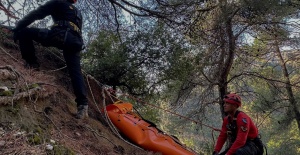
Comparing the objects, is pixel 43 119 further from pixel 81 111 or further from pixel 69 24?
pixel 69 24

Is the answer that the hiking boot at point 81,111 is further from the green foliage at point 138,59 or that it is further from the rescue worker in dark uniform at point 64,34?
the green foliage at point 138,59

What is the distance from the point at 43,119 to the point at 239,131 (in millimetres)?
2634

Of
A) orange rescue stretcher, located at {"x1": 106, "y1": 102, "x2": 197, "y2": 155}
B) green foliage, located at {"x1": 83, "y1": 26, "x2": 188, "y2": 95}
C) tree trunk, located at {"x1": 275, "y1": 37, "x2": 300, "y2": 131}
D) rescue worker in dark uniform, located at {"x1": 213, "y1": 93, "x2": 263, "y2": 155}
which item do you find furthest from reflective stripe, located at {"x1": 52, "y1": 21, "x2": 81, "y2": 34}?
tree trunk, located at {"x1": 275, "y1": 37, "x2": 300, "y2": 131}

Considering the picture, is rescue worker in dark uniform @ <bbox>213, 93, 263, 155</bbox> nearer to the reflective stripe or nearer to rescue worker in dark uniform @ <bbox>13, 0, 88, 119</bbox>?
rescue worker in dark uniform @ <bbox>13, 0, 88, 119</bbox>

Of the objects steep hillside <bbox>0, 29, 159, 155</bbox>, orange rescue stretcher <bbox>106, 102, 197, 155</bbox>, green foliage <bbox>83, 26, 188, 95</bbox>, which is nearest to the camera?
steep hillside <bbox>0, 29, 159, 155</bbox>

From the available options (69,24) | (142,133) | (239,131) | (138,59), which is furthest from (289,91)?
(69,24)

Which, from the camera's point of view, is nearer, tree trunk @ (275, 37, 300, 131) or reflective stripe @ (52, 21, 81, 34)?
reflective stripe @ (52, 21, 81, 34)

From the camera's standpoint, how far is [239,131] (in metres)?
4.42

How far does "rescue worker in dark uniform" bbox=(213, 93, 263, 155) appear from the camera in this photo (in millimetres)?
4395

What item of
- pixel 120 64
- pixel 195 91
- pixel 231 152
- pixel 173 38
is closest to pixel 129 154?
pixel 231 152

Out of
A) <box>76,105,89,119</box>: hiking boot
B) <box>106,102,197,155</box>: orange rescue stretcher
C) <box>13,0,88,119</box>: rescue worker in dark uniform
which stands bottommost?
<box>106,102,197,155</box>: orange rescue stretcher

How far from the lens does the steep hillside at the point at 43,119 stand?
9.07 feet

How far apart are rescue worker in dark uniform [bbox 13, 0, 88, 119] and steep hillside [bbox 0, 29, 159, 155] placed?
1.06 ft

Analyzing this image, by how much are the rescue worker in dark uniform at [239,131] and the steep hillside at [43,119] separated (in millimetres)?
1297
